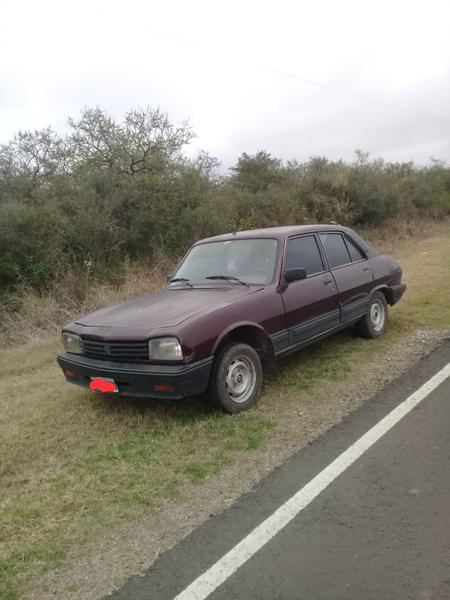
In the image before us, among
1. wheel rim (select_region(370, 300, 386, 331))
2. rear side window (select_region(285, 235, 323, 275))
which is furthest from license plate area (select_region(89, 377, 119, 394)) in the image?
wheel rim (select_region(370, 300, 386, 331))

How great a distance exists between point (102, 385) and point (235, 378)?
3.87 ft

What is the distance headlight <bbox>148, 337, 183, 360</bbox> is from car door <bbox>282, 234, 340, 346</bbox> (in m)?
1.38

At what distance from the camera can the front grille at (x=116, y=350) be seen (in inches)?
157

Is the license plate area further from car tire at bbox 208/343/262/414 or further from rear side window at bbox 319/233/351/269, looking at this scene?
rear side window at bbox 319/233/351/269

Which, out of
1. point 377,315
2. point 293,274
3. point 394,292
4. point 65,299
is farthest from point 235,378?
point 65,299

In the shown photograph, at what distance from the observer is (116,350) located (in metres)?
4.13

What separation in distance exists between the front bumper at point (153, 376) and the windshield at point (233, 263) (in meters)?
1.26

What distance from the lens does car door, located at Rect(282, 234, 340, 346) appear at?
16.0 feet

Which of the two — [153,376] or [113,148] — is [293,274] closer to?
[153,376]

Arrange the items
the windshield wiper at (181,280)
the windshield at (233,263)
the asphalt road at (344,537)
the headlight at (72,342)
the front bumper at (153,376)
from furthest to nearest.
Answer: the windshield wiper at (181,280) < the windshield at (233,263) < the headlight at (72,342) < the front bumper at (153,376) < the asphalt road at (344,537)

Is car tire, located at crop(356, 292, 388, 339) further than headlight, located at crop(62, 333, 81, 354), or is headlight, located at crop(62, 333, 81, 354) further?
car tire, located at crop(356, 292, 388, 339)

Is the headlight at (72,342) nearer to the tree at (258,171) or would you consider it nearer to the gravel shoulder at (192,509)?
the gravel shoulder at (192,509)

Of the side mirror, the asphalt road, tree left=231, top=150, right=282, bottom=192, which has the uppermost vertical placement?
tree left=231, top=150, right=282, bottom=192

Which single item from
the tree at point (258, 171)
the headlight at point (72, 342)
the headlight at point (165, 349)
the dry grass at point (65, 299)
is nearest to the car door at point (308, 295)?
the headlight at point (165, 349)
